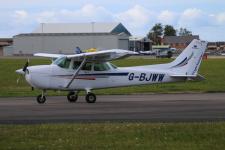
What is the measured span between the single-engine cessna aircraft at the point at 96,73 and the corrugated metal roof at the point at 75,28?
119 metres

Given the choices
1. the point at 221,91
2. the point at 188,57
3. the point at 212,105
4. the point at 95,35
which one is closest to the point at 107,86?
the point at 188,57

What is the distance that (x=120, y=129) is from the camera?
11547 millimetres

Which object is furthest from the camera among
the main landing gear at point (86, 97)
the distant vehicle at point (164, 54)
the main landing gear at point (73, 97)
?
the distant vehicle at point (164, 54)

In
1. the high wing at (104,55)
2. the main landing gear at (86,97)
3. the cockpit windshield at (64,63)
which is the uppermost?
the high wing at (104,55)

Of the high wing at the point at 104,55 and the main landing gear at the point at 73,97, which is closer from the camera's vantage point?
the high wing at the point at 104,55

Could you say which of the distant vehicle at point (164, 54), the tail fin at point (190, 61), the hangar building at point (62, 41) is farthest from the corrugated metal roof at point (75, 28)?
the tail fin at point (190, 61)

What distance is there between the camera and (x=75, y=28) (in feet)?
470

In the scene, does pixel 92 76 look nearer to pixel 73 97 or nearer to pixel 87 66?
pixel 87 66

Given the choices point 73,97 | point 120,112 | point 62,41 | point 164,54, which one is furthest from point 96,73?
point 62,41

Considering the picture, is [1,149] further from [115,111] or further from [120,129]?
[115,111]

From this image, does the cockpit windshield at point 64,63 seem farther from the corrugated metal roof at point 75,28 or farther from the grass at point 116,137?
the corrugated metal roof at point 75,28

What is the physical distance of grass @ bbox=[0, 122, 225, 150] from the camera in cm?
948

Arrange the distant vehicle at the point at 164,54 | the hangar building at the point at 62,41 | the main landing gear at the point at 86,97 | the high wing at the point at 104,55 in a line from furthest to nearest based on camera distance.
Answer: the hangar building at the point at 62,41
the distant vehicle at the point at 164,54
the main landing gear at the point at 86,97
the high wing at the point at 104,55

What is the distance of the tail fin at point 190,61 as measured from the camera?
75.9 feet
